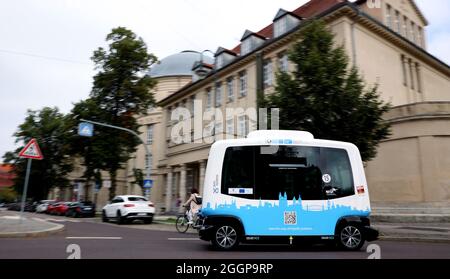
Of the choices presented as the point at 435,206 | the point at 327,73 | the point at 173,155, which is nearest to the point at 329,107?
the point at 327,73

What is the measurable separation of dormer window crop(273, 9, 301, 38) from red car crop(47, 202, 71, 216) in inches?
970

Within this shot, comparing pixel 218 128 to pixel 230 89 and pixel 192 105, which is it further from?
pixel 192 105

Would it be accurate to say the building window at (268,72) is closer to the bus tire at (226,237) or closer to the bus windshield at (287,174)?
the bus windshield at (287,174)

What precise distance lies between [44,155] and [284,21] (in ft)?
140

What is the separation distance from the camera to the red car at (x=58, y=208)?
119ft

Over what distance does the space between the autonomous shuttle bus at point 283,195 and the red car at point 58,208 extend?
30350mm

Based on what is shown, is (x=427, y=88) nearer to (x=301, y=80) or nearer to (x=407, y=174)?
(x=407, y=174)

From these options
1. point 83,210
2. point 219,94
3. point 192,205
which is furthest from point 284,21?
point 83,210

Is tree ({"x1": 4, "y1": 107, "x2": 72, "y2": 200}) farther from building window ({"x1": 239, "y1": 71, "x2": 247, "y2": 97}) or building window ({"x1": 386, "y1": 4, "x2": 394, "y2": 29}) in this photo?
building window ({"x1": 386, "y1": 4, "x2": 394, "y2": 29})

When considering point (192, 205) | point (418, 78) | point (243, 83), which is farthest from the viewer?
point (243, 83)

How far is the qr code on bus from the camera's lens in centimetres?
867

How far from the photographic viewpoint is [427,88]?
31.7m

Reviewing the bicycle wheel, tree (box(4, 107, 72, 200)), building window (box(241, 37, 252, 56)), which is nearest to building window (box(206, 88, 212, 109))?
building window (box(241, 37, 252, 56))

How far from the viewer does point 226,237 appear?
8.86m
